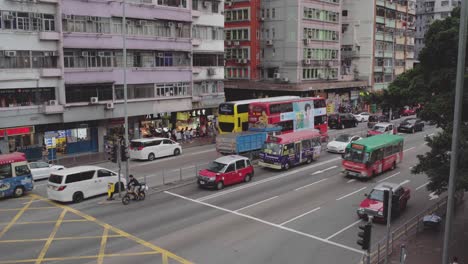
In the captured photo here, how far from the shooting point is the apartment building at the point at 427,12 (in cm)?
11580

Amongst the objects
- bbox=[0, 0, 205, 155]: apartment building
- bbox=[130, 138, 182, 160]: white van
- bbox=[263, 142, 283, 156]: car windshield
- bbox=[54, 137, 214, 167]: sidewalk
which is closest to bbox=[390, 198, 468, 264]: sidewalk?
bbox=[263, 142, 283, 156]: car windshield

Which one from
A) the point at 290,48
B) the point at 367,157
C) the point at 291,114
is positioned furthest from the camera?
the point at 290,48

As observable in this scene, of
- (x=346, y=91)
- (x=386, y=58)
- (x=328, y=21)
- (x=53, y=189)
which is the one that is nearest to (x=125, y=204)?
(x=53, y=189)

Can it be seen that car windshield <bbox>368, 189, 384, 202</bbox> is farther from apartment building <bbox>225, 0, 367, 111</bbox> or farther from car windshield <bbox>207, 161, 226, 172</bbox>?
apartment building <bbox>225, 0, 367, 111</bbox>

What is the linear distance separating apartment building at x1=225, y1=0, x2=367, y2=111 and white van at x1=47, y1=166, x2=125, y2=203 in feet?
127

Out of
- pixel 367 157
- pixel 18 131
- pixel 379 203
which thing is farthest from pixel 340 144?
pixel 18 131

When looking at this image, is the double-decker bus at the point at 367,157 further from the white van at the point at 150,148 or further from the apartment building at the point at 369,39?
the apartment building at the point at 369,39

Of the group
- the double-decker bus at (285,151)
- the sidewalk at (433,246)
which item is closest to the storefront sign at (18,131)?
the double-decker bus at (285,151)

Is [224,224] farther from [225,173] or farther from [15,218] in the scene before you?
[15,218]

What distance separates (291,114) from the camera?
45406 millimetres

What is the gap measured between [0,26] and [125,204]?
1791cm

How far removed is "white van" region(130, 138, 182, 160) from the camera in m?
38.8

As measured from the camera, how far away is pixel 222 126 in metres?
43.8

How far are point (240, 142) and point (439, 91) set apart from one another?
18087 millimetres
